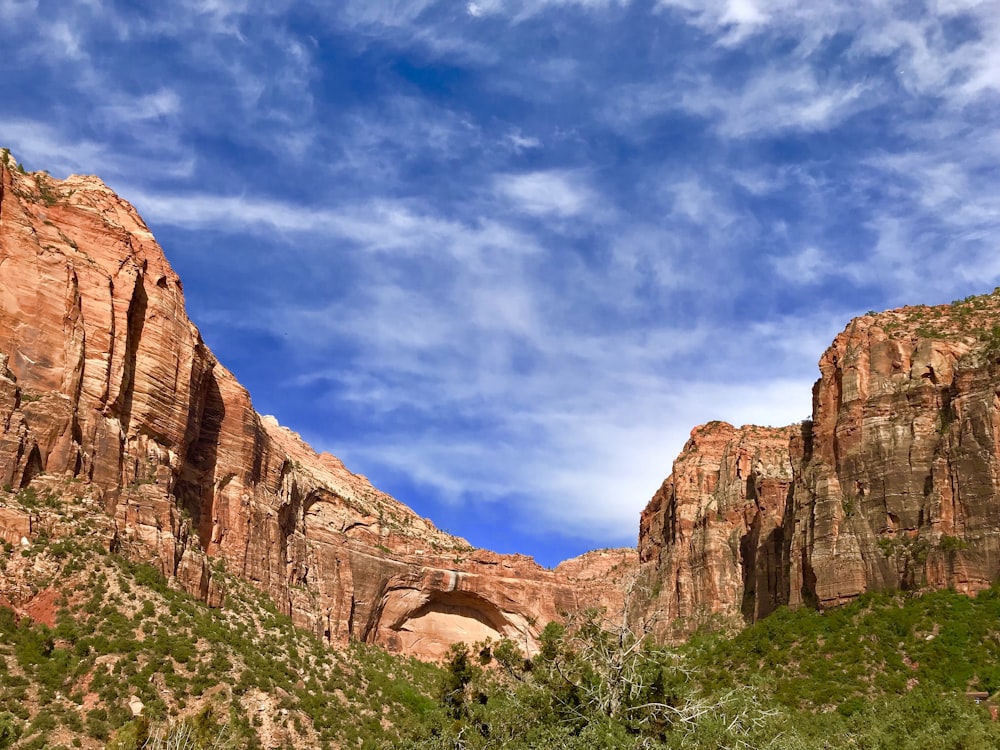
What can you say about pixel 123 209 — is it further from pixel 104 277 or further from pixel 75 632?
pixel 75 632

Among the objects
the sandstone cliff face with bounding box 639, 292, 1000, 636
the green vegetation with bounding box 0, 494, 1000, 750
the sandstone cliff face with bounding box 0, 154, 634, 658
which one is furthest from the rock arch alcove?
the sandstone cliff face with bounding box 639, 292, 1000, 636

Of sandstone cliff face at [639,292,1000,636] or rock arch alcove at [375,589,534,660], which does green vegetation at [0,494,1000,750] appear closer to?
sandstone cliff face at [639,292,1000,636]

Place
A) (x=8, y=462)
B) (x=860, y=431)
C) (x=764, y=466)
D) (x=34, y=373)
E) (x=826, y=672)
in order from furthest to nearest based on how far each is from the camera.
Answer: (x=764, y=466) < (x=860, y=431) < (x=826, y=672) < (x=34, y=373) < (x=8, y=462)

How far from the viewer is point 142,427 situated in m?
68.2

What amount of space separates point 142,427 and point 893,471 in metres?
52.5

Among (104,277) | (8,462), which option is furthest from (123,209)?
(8,462)

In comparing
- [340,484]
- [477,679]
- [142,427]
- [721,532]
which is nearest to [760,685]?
[477,679]

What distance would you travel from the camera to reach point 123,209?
7581 centimetres

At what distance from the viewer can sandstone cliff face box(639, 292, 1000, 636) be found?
72.3m

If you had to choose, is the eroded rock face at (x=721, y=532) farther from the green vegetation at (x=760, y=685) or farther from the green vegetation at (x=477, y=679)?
the green vegetation at (x=477, y=679)

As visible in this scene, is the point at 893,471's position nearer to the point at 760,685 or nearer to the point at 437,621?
the point at 760,685

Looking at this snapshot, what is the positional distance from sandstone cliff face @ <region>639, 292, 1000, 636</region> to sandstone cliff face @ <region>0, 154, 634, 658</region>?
25.9m

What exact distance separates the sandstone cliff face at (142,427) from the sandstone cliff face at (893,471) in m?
25.9

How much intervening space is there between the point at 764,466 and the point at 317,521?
154 feet
